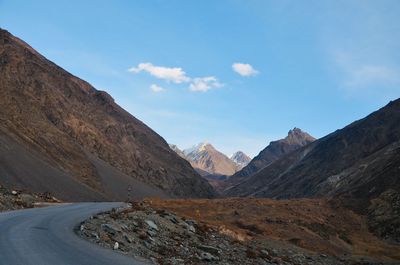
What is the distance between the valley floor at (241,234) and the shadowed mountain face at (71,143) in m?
36.3

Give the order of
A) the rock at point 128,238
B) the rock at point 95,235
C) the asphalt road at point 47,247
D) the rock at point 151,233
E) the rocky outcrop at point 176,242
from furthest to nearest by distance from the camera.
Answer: the rock at point 151,233 → the rock at point 128,238 → the rock at point 95,235 → the rocky outcrop at point 176,242 → the asphalt road at point 47,247

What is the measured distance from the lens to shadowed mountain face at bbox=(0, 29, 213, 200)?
3169 inches

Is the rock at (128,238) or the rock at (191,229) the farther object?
the rock at (191,229)

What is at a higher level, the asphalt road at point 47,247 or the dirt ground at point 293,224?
the dirt ground at point 293,224

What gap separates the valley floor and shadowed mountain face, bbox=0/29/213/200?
119 ft

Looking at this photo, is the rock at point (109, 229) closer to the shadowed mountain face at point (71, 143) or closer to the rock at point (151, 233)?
the rock at point (151, 233)

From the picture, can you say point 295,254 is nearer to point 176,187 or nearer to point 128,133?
point 176,187

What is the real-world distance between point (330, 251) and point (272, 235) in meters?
5.58

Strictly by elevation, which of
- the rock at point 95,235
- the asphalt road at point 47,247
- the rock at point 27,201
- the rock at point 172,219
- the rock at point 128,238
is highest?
the rock at point 172,219

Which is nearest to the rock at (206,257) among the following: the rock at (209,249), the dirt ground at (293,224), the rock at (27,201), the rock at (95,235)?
the rock at (209,249)

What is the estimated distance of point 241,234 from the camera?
3791 centimetres

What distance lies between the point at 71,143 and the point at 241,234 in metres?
84.2

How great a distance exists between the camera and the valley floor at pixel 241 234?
22750mm

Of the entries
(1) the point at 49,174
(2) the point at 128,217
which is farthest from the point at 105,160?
(2) the point at 128,217
